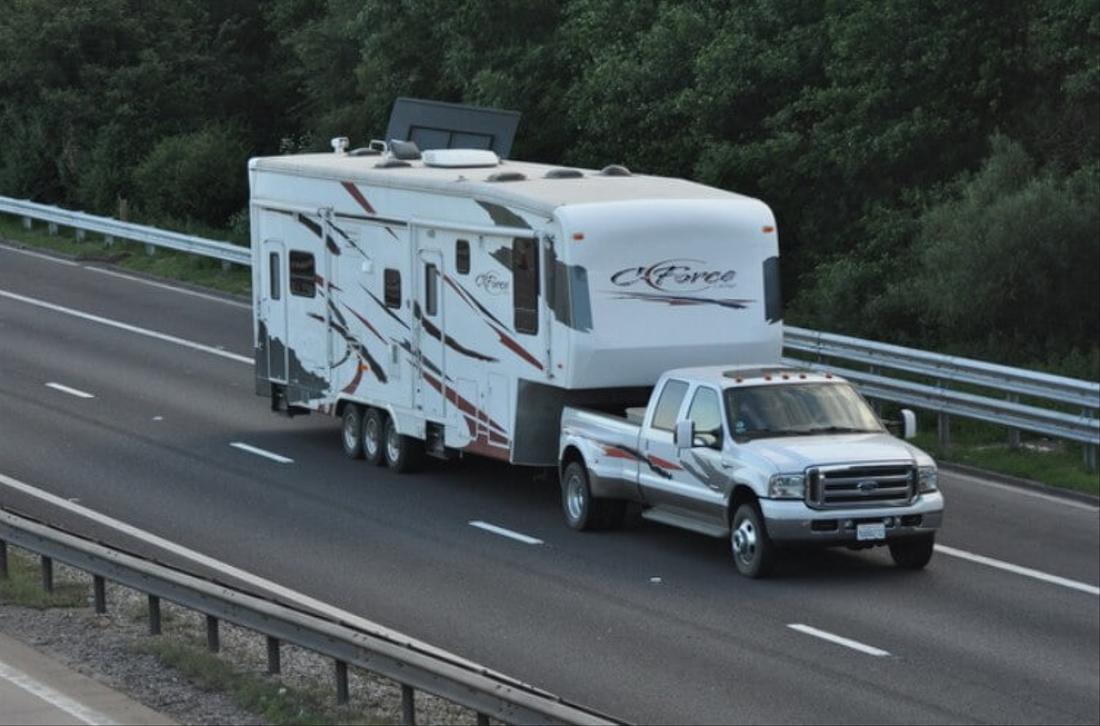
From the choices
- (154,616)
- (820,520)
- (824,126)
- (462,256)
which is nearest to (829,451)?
(820,520)

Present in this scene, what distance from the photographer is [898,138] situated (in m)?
33.4

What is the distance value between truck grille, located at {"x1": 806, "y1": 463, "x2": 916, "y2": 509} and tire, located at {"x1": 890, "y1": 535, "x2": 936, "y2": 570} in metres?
0.56

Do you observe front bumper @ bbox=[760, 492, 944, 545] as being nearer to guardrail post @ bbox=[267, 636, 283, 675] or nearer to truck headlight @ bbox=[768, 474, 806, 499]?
truck headlight @ bbox=[768, 474, 806, 499]

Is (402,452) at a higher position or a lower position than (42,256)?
higher

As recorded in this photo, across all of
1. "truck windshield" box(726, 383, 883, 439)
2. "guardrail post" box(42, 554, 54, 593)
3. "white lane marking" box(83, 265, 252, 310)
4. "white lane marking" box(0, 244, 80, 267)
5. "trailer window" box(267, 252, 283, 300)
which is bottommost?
"white lane marking" box(83, 265, 252, 310)

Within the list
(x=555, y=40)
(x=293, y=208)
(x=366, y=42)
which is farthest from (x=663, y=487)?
(x=366, y=42)

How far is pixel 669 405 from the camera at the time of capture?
2102 centimetres

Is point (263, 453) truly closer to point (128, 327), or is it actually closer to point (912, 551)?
point (912, 551)

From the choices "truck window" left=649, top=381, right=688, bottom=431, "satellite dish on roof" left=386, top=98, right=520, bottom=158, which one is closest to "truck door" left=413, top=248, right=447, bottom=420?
"truck window" left=649, top=381, right=688, bottom=431

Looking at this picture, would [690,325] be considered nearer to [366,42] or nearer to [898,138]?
[898,138]

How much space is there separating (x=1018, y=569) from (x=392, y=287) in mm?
8340

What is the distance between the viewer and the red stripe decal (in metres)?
25.4

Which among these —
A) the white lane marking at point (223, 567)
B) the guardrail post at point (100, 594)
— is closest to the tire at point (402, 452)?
the white lane marking at point (223, 567)

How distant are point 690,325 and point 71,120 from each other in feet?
114
